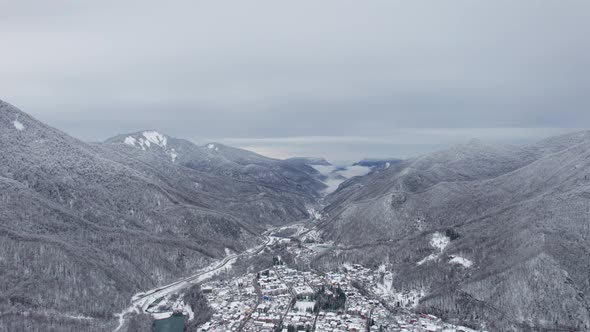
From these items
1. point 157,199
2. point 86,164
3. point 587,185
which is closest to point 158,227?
point 157,199

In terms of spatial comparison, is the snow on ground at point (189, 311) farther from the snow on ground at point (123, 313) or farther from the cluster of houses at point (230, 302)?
the snow on ground at point (123, 313)

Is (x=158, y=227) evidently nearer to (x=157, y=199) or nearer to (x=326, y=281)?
(x=157, y=199)

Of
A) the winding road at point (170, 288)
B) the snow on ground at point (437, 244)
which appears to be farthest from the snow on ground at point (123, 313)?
the snow on ground at point (437, 244)

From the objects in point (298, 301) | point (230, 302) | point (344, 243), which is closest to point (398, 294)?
point (298, 301)

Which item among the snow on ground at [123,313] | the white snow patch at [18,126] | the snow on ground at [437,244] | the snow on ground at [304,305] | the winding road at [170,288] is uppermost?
the white snow patch at [18,126]

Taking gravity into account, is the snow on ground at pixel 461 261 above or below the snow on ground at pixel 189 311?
above

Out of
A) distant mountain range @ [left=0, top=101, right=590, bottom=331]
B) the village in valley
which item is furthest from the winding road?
the village in valley

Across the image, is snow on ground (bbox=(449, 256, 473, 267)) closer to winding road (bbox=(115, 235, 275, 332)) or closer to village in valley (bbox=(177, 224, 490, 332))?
village in valley (bbox=(177, 224, 490, 332))
